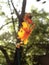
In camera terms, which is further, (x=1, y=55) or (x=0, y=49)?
(x=1, y=55)

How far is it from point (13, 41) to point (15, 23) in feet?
2.87

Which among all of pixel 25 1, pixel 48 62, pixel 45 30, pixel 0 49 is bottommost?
pixel 48 62

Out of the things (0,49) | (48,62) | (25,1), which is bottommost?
(48,62)

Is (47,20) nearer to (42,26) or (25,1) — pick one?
(42,26)

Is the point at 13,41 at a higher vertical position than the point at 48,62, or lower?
higher

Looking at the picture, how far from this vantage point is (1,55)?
11.8 metres

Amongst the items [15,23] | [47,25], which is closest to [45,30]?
[47,25]

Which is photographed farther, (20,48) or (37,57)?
(37,57)

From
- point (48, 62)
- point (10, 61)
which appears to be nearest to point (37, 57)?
point (48, 62)

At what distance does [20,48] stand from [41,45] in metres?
1.12

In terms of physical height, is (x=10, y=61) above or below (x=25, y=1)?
below

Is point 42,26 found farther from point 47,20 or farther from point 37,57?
point 37,57

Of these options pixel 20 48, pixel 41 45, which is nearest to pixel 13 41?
pixel 20 48

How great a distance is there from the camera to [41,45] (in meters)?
11.4
